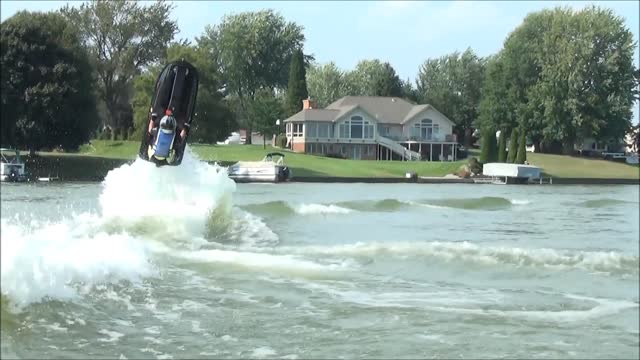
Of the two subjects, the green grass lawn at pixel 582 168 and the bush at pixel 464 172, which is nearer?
the bush at pixel 464 172

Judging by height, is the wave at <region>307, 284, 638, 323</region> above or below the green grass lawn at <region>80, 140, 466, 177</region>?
below

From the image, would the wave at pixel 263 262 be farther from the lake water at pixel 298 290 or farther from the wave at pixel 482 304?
the wave at pixel 482 304

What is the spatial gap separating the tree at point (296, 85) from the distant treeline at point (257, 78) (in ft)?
0.45

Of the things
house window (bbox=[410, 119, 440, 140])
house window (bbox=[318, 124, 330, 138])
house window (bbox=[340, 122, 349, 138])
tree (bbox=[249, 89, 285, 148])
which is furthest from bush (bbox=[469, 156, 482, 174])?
tree (bbox=[249, 89, 285, 148])

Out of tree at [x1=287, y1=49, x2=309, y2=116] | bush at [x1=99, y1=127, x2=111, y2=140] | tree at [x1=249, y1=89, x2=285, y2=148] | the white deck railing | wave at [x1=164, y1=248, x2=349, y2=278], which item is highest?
tree at [x1=287, y1=49, x2=309, y2=116]

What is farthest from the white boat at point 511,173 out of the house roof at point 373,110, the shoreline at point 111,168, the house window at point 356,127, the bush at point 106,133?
the bush at point 106,133

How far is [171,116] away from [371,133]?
2811 inches

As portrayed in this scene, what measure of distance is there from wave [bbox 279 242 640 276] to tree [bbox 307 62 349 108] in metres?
105

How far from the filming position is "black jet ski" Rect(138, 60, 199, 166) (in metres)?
26.4

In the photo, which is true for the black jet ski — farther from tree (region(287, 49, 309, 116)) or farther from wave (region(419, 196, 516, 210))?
tree (region(287, 49, 309, 116))

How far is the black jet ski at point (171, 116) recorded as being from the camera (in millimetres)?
26406

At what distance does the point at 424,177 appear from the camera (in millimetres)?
74500

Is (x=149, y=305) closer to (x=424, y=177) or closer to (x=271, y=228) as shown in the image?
(x=271, y=228)

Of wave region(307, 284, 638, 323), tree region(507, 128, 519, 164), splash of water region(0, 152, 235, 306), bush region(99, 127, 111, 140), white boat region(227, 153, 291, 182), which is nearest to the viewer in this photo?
splash of water region(0, 152, 235, 306)
